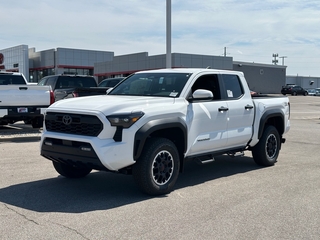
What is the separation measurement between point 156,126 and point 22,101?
7.13m

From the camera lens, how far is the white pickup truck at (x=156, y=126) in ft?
19.1

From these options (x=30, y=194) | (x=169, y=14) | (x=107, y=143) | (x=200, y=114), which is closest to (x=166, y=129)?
(x=200, y=114)

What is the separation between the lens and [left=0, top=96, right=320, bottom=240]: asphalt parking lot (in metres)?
4.82

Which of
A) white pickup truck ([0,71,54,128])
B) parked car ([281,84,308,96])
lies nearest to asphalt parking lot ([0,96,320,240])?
white pickup truck ([0,71,54,128])

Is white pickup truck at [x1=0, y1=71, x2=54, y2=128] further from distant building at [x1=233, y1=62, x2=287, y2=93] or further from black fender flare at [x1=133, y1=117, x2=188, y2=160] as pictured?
distant building at [x1=233, y1=62, x2=287, y2=93]

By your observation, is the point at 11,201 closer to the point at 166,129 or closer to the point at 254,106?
the point at 166,129

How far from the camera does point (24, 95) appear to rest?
12.1 metres

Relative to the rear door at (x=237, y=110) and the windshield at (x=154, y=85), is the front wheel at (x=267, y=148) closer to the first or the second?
the rear door at (x=237, y=110)

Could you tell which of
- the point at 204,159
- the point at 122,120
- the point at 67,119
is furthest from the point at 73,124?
the point at 204,159

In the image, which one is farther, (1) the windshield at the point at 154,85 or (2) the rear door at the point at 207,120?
(1) the windshield at the point at 154,85

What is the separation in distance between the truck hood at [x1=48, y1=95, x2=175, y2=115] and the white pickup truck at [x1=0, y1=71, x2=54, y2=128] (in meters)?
5.96

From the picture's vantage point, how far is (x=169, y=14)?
18266 mm

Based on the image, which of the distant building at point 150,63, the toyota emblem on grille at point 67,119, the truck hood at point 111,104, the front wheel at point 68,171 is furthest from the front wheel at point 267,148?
the distant building at point 150,63

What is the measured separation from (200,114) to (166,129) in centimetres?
71
